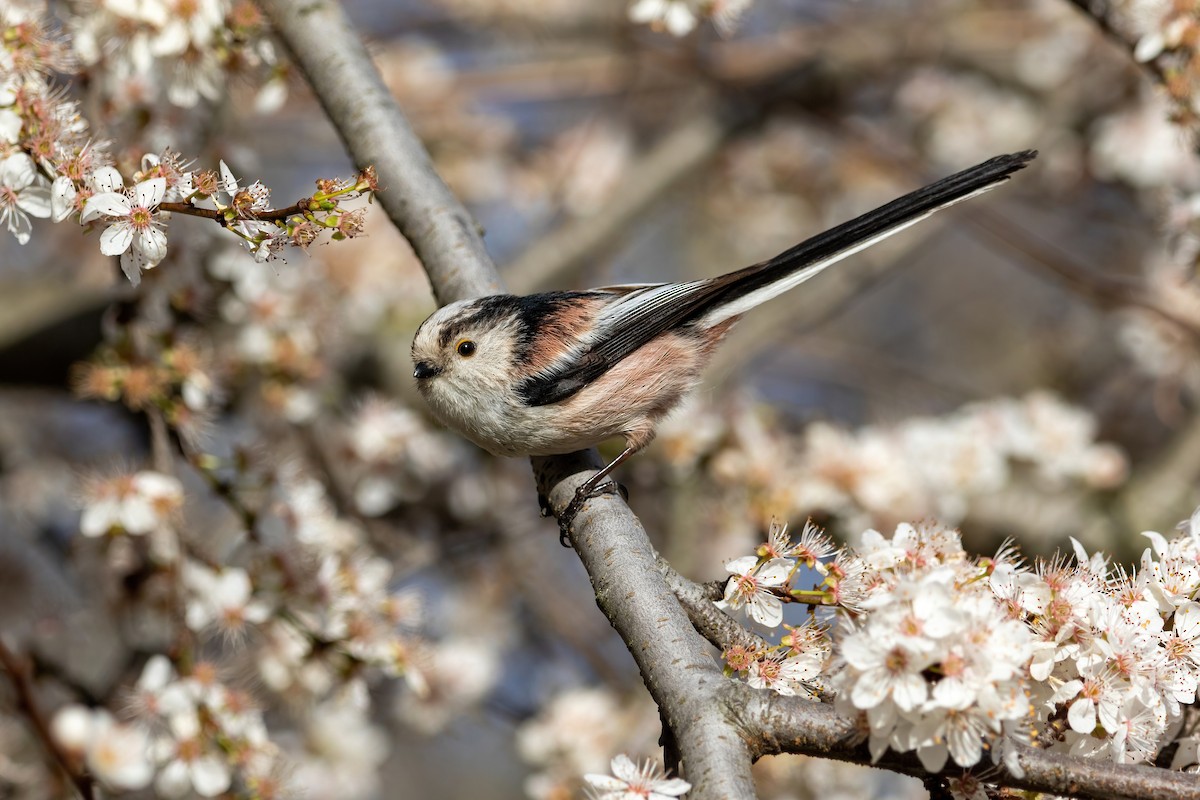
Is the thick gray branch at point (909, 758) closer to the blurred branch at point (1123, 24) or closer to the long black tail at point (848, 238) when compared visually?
the long black tail at point (848, 238)

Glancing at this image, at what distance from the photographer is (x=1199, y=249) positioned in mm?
3000

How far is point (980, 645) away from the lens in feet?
5.10

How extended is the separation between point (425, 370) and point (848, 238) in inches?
45.6

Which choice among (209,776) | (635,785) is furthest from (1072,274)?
(209,776)

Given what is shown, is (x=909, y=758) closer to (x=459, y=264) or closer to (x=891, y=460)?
(x=459, y=264)

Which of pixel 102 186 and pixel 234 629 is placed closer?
pixel 102 186

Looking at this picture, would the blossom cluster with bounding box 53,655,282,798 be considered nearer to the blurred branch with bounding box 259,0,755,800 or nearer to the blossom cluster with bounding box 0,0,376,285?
the blurred branch with bounding box 259,0,755,800

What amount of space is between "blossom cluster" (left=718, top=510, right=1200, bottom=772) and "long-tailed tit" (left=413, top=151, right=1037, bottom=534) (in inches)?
31.6

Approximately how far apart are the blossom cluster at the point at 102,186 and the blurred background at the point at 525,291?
38 centimetres

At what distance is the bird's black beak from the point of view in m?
2.97

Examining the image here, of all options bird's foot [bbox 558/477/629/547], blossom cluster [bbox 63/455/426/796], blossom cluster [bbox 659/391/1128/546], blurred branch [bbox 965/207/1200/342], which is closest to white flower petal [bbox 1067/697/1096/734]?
bird's foot [bbox 558/477/629/547]

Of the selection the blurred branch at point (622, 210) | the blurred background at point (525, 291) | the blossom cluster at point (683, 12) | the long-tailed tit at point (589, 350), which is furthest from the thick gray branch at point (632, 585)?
the blurred branch at point (622, 210)

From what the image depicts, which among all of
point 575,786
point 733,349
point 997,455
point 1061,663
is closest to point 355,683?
point 575,786

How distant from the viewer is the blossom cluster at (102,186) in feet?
5.88
